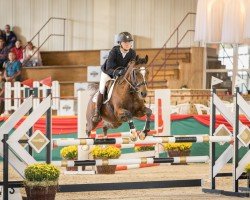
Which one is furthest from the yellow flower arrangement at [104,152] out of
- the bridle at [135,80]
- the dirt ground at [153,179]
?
the bridle at [135,80]

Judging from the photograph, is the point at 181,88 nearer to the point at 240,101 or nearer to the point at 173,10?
the point at 173,10

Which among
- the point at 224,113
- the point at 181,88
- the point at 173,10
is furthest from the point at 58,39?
the point at 224,113

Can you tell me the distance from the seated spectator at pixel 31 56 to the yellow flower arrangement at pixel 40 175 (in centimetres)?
1246

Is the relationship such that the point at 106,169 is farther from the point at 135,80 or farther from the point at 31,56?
the point at 31,56

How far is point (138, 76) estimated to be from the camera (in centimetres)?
767

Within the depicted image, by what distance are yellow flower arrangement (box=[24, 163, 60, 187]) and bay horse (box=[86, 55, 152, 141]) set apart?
0.97 m

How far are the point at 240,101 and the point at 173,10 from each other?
37.7 ft

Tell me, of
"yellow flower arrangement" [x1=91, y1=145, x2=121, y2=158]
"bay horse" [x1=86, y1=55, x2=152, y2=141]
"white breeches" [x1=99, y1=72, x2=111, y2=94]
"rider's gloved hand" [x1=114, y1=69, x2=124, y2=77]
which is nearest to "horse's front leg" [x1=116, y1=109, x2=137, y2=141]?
"bay horse" [x1=86, y1=55, x2=152, y2=141]

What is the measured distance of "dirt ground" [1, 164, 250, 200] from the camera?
797cm

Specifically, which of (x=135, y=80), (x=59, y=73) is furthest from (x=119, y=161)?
(x=59, y=73)

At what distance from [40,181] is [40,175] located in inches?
2.7

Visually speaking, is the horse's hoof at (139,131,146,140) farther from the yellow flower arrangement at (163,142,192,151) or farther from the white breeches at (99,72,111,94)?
the yellow flower arrangement at (163,142,192,151)

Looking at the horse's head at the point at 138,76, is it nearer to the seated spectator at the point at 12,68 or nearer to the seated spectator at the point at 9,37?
the seated spectator at the point at 12,68

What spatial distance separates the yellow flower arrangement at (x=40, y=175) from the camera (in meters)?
6.99
